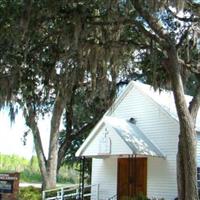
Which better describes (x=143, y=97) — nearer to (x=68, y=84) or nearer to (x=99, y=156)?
(x=99, y=156)

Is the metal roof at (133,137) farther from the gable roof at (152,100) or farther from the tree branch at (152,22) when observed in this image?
the tree branch at (152,22)

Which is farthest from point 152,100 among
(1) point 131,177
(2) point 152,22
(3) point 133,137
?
(2) point 152,22

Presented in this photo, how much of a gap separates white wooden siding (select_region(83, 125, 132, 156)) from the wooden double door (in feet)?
6.23

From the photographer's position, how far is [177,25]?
17156 mm

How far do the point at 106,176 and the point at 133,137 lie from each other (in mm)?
3609

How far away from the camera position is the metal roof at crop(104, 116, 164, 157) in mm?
21584

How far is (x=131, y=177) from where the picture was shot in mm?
24031

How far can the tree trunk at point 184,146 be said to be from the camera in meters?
14.4

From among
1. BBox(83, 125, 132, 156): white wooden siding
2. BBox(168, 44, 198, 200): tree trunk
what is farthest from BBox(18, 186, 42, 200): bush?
BBox(168, 44, 198, 200): tree trunk

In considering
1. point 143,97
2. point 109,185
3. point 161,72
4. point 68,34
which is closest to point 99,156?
point 109,185

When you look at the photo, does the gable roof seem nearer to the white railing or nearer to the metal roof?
the metal roof

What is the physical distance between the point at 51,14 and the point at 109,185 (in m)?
12.7

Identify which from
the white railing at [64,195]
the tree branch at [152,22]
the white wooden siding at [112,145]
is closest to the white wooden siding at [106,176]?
the white railing at [64,195]

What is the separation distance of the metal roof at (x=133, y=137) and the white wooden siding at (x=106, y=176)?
237 cm
